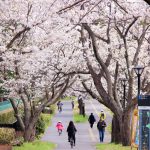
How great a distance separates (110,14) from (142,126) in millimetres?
7497

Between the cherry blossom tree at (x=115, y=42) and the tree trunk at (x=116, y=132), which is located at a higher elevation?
the cherry blossom tree at (x=115, y=42)

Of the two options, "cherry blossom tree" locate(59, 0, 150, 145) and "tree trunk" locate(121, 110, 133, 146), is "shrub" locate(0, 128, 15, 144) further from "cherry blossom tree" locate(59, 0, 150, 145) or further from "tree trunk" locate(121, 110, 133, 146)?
"tree trunk" locate(121, 110, 133, 146)

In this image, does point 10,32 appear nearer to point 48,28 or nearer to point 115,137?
point 48,28

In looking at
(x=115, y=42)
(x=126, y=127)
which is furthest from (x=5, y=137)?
(x=115, y=42)

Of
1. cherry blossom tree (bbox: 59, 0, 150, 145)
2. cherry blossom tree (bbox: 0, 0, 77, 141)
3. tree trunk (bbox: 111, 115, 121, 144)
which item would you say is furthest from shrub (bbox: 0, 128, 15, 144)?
tree trunk (bbox: 111, 115, 121, 144)

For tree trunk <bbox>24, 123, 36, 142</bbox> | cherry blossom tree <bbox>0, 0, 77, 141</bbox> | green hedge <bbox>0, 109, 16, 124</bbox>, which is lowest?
tree trunk <bbox>24, 123, 36, 142</bbox>

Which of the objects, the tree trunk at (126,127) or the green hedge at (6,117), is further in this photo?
the green hedge at (6,117)

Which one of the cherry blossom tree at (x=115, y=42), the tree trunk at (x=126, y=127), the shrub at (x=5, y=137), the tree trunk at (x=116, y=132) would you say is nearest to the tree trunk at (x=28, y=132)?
the cherry blossom tree at (x=115, y=42)

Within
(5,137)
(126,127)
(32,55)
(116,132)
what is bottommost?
(116,132)

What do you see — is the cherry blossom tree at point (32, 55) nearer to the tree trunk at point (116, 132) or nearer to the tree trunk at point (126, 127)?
the tree trunk at point (116, 132)

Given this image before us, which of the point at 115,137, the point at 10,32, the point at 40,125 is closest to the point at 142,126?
the point at 10,32

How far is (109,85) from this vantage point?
23250 millimetres

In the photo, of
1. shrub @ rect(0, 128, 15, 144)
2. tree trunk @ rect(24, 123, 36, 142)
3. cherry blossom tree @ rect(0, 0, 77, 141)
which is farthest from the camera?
tree trunk @ rect(24, 123, 36, 142)

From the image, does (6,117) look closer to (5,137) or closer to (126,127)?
(126,127)
